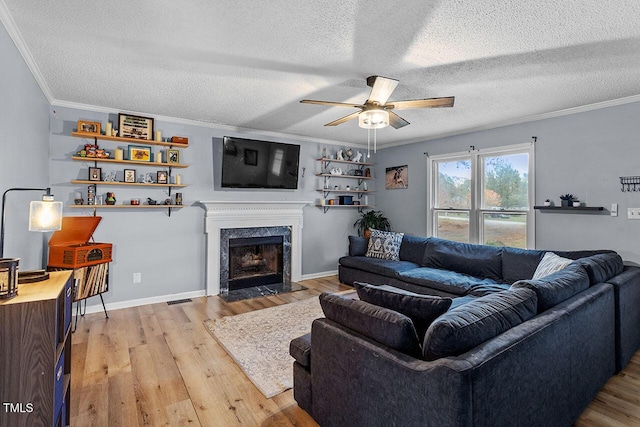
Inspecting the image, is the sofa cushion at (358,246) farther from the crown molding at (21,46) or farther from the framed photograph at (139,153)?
the crown molding at (21,46)

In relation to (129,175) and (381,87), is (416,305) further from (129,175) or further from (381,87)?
(129,175)

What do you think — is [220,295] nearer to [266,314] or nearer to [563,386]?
[266,314]

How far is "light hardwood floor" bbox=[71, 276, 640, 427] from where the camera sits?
198 centimetres

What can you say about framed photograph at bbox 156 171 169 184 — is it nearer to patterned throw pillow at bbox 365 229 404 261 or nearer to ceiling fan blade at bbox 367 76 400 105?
ceiling fan blade at bbox 367 76 400 105

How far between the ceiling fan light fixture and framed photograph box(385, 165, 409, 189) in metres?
2.89

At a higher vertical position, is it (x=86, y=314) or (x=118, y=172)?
(x=118, y=172)

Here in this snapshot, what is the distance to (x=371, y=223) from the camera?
232 inches

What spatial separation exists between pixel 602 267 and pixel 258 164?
4107 millimetres

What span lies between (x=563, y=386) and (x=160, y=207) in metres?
4.28

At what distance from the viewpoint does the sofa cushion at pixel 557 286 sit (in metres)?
1.84

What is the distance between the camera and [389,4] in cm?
181

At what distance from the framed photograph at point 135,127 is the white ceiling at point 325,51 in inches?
7.4

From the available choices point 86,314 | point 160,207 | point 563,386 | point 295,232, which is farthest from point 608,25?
point 86,314

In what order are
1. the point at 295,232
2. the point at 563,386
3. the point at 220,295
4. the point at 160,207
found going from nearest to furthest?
the point at 563,386, the point at 160,207, the point at 220,295, the point at 295,232
